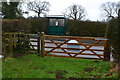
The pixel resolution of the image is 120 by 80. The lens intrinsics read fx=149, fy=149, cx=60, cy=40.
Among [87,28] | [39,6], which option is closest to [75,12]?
[39,6]

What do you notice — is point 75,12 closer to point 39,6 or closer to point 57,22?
point 39,6

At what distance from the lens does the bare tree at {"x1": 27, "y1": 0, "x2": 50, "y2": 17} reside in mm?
36094

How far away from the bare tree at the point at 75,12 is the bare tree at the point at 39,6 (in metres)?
5.79

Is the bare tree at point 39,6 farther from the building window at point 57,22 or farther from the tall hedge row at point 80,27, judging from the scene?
the building window at point 57,22

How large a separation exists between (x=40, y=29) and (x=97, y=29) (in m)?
7.32

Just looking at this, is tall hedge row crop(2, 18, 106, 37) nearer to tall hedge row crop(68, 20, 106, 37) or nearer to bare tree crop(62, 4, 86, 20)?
tall hedge row crop(68, 20, 106, 37)

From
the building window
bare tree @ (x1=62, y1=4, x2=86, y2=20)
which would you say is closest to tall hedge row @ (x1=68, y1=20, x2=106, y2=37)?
the building window

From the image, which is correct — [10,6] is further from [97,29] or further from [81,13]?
[81,13]

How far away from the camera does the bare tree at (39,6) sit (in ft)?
118

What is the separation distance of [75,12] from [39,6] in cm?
925

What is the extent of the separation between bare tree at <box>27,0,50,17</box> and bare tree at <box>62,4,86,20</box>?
5789 millimetres

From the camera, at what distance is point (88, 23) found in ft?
60.7

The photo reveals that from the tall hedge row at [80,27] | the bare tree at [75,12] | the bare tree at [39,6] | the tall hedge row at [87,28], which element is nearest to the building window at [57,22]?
the tall hedge row at [80,27]

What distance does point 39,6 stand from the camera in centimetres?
3697
